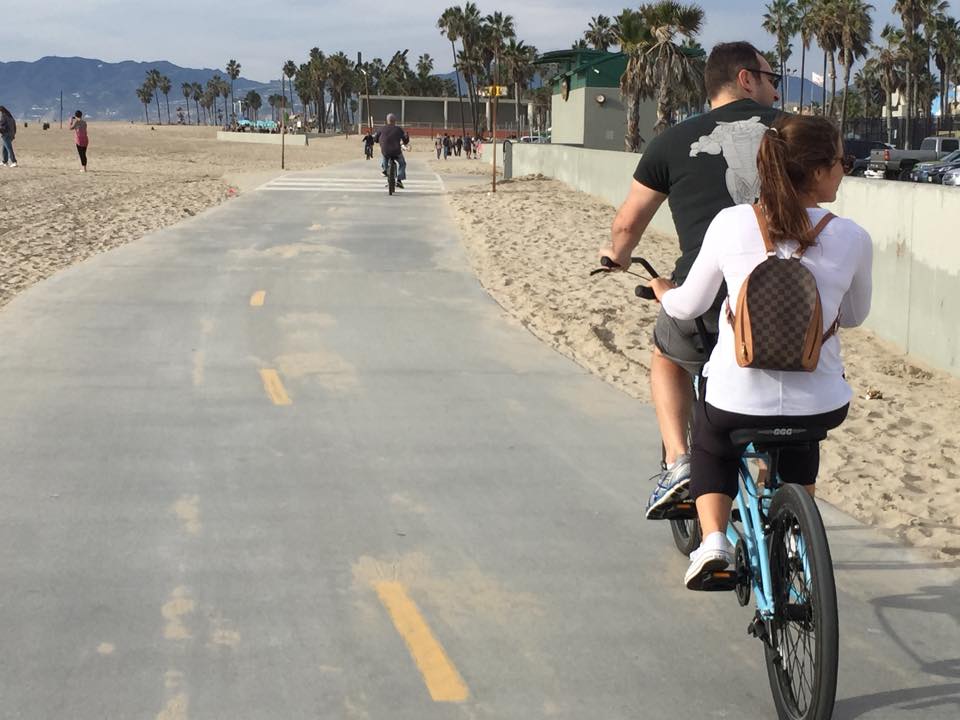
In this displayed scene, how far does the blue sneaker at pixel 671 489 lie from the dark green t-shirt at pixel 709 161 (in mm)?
863

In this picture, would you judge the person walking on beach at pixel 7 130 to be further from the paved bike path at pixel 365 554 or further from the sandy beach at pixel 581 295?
the paved bike path at pixel 365 554

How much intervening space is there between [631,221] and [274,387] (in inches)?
210

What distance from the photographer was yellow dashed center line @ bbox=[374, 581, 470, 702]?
4.32 metres

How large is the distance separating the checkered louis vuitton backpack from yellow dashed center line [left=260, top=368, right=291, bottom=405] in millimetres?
5696

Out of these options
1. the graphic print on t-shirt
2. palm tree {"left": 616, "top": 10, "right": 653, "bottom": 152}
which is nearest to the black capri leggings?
the graphic print on t-shirt

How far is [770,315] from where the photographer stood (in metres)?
3.75

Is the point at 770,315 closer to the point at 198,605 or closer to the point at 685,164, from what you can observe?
the point at 685,164

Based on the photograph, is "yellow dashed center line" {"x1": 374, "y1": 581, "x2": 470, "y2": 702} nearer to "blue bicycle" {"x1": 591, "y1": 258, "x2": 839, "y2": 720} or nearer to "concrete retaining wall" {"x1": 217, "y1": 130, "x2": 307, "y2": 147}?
"blue bicycle" {"x1": 591, "y1": 258, "x2": 839, "y2": 720}

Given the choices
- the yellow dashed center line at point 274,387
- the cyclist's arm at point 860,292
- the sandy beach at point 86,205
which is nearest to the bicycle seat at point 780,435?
the cyclist's arm at point 860,292

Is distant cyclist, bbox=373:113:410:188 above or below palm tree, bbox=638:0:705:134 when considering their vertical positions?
below

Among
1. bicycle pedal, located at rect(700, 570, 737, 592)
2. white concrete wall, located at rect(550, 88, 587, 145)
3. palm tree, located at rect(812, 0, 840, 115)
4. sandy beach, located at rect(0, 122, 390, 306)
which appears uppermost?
palm tree, located at rect(812, 0, 840, 115)

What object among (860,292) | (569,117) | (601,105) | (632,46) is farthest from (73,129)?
(860,292)

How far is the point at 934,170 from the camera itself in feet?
123

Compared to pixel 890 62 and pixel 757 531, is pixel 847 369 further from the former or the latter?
pixel 890 62
